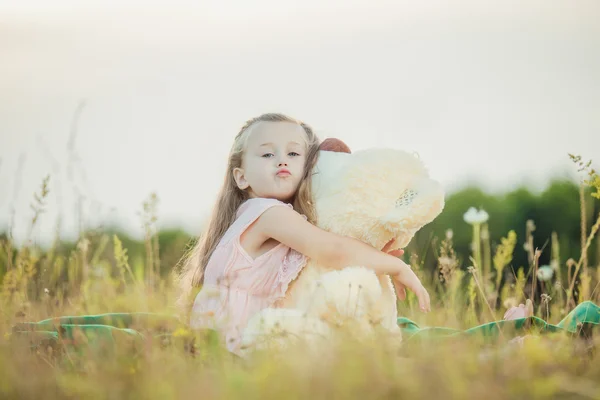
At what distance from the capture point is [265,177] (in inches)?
128

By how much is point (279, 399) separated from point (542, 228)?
627cm

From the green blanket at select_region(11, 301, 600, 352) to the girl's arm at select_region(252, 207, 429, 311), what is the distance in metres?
0.30

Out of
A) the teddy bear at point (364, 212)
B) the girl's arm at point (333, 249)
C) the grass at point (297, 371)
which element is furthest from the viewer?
the girl's arm at point (333, 249)

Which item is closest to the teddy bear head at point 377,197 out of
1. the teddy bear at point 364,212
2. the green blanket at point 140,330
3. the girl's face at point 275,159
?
the teddy bear at point 364,212

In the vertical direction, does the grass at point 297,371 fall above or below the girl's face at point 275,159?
below

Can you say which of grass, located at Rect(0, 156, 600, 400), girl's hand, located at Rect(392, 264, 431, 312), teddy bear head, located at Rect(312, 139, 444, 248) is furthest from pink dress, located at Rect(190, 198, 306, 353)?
girl's hand, located at Rect(392, 264, 431, 312)

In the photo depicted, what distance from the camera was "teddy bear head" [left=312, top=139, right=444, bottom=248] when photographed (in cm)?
305

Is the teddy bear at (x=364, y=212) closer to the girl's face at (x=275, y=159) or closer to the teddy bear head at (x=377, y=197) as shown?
the teddy bear head at (x=377, y=197)

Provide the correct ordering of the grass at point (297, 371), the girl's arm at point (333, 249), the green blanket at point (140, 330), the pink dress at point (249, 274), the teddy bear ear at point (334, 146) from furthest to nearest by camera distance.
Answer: the teddy bear ear at point (334, 146), the pink dress at point (249, 274), the girl's arm at point (333, 249), the green blanket at point (140, 330), the grass at point (297, 371)

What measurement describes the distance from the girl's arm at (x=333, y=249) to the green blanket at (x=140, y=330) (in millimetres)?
296

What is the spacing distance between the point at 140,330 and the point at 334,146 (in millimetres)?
1257

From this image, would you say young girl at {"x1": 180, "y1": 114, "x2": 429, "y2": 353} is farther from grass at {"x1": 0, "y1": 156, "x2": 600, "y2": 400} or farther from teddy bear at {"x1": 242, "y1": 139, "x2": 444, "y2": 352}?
grass at {"x1": 0, "y1": 156, "x2": 600, "y2": 400}

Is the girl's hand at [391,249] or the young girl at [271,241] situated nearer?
the young girl at [271,241]

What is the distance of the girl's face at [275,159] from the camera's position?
127 inches
